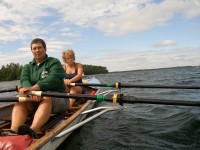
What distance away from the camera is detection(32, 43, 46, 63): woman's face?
4770mm

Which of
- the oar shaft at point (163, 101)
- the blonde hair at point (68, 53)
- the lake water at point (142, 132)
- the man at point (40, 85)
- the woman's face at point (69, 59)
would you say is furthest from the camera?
the woman's face at point (69, 59)

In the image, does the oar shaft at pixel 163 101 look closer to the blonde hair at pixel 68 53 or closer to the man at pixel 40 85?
the man at pixel 40 85

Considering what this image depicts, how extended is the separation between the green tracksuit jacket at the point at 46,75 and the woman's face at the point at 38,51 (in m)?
0.14

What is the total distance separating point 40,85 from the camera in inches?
181

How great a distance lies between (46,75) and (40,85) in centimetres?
32

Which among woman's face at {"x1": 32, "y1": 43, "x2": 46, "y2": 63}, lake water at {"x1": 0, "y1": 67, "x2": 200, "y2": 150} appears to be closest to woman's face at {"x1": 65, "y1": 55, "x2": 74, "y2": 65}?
lake water at {"x1": 0, "y1": 67, "x2": 200, "y2": 150}

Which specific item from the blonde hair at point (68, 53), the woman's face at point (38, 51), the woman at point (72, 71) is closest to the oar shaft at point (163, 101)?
the woman's face at point (38, 51)

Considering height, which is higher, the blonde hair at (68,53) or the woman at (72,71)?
the blonde hair at (68,53)

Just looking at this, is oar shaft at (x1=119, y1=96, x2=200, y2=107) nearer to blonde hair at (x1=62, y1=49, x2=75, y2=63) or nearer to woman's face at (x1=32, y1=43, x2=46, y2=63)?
woman's face at (x1=32, y1=43, x2=46, y2=63)

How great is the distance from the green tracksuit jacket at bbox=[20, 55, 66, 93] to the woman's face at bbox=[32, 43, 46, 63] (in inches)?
5.4

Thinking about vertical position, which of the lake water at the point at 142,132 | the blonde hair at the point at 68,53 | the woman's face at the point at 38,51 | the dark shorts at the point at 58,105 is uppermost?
the blonde hair at the point at 68,53

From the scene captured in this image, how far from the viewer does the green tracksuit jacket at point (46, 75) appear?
4.69 metres

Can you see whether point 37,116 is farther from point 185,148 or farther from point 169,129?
point 169,129

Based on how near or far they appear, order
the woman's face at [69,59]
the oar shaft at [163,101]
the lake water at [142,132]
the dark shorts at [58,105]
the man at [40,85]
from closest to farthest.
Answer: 1. the oar shaft at [163,101]
2. the man at [40,85]
3. the dark shorts at [58,105]
4. the lake water at [142,132]
5. the woman's face at [69,59]
